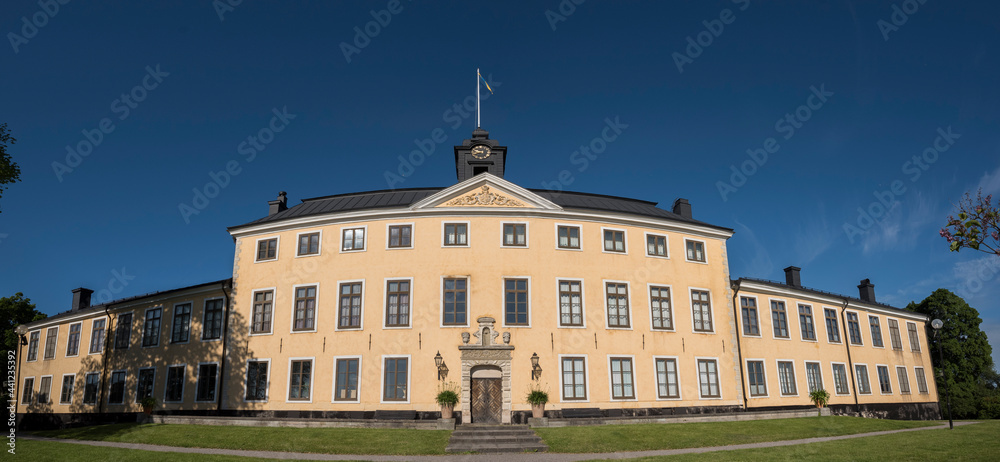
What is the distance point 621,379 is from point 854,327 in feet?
60.5

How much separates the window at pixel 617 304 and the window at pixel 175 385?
843 inches

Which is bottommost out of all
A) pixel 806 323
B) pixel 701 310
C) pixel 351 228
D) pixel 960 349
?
pixel 960 349

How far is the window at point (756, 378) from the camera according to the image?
30.3m

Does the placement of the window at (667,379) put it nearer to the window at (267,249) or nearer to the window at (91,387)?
the window at (267,249)

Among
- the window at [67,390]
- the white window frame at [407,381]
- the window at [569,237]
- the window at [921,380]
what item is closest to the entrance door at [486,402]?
the white window frame at [407,381]

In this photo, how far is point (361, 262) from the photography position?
92.1ft

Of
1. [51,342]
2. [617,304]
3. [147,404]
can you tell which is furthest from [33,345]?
[617,304]

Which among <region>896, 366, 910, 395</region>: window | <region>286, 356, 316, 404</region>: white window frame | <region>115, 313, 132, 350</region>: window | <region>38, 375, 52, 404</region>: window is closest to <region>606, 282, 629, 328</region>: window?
<region>286, 356, 316, 404</region>: white window frame

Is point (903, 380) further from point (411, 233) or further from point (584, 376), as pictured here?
point (411, 233)

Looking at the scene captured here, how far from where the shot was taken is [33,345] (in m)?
39.8

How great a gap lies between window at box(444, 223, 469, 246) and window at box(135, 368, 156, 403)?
56.5 ft

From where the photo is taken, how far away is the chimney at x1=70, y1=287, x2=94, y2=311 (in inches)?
1612

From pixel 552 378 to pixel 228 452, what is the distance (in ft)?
43.9

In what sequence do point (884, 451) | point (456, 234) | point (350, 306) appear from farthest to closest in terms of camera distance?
point (456, 234) < point (350, 306) < point (884, 451)
